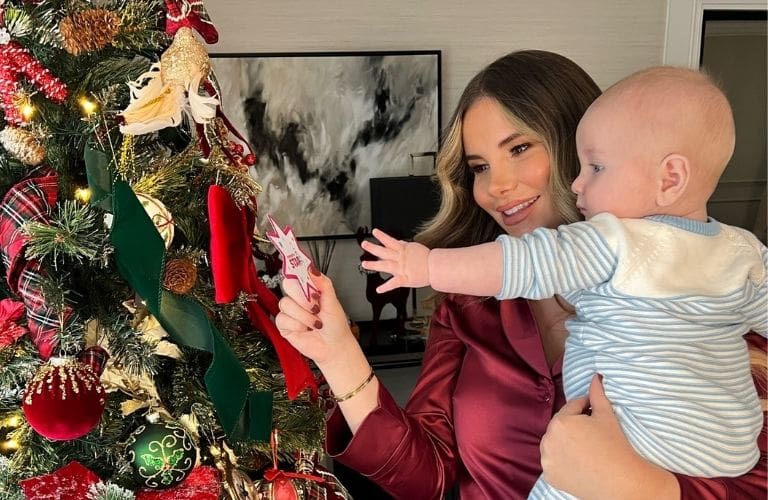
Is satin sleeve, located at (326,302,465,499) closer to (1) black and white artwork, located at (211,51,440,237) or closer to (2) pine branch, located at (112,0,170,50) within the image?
(2) pine branch, located at (112,0,170,50)

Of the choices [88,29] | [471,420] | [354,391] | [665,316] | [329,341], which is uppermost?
[88,29]

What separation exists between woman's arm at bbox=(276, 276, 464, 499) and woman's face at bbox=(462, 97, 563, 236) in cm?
29

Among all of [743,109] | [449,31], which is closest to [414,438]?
[449,31]

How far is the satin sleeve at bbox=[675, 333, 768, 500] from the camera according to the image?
854 millimetres

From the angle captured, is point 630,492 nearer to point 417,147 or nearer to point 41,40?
point 41,40

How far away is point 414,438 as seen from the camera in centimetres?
108

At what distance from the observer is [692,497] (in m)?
0.85

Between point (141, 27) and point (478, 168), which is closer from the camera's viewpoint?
point (141, 27)

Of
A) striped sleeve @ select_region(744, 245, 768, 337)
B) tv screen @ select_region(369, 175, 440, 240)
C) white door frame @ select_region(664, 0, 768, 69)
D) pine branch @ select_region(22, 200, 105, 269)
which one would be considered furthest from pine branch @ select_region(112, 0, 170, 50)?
white door frame @ select_region(664, 0, 768, 69)

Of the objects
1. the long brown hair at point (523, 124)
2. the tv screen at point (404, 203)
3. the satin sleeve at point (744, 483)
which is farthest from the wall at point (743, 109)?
the satin sleeve at point (744, 483)

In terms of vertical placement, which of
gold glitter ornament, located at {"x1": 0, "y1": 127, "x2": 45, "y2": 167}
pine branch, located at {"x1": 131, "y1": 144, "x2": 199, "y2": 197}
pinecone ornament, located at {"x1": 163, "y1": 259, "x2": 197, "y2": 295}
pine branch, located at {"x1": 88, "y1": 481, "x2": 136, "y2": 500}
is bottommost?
pine branch, located at {"x1": 88, "y1": 481, "x2": 136, "y2": 500}

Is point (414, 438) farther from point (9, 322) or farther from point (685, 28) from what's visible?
point (685, 28)

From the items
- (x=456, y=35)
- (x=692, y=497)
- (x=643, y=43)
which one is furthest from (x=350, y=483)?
(x=643, y=43)

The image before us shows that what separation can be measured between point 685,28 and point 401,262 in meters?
3.47
